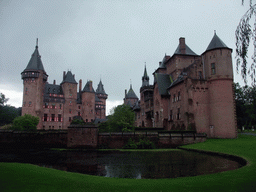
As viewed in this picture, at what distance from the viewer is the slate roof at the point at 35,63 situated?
66.9 m

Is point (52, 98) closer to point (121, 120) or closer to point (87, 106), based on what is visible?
point (87, 106)

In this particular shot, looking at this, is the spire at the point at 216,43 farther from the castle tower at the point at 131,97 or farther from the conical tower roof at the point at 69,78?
the castle tower at the point at 131,97

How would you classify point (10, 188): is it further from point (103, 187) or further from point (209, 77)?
point (209, 77)

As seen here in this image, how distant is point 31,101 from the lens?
216 ft

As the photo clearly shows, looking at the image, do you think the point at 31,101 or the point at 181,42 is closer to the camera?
the point at 181,42

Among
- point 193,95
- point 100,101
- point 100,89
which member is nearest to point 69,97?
point 100,101

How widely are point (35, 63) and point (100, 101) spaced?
39.6 meters

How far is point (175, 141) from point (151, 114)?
66.8ft

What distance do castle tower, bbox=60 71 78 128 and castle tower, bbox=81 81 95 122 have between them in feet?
12.6

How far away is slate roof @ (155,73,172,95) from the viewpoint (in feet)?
136

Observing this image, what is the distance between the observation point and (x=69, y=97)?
259 feet

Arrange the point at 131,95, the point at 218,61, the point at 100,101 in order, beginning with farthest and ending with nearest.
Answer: the point at 131,95 → the point at 100,101 → the point at 218,61

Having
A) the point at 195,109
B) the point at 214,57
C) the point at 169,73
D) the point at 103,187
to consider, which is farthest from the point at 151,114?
the point at 103,187

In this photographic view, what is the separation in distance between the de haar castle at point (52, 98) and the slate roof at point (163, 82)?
44.5 meters
